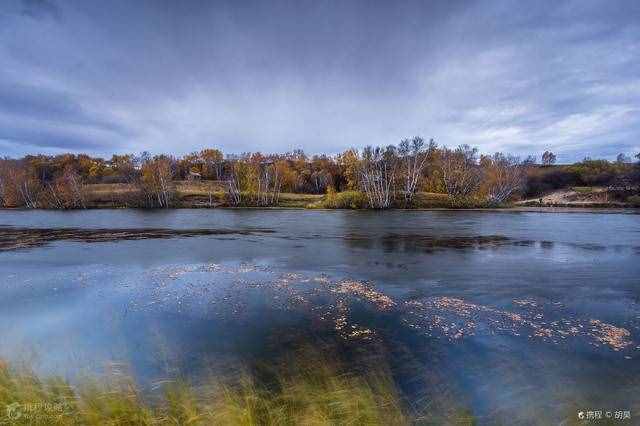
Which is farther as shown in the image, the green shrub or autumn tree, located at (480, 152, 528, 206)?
autumn tree, located at (480, 152, 528, 206)

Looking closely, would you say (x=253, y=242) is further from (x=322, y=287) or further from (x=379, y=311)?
(x=379, y=311)

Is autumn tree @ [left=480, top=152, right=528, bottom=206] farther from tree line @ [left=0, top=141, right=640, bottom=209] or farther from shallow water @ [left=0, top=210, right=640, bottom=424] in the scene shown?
shallow water @ [left=0, top=210, right=640, bottom=424]

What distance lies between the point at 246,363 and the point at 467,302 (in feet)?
27.9

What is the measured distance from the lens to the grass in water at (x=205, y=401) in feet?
17.4

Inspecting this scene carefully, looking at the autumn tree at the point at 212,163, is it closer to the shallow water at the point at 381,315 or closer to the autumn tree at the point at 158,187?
the autumn tree at the point at 158,187

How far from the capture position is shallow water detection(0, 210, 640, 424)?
7.84m

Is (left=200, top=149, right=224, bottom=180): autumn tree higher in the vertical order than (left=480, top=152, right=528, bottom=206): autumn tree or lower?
higher

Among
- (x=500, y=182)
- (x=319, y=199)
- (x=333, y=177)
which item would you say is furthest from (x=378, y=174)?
(x=333, y=177)

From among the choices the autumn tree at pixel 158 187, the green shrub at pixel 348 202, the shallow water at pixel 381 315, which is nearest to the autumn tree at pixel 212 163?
the autumn tree at pixel 158 187

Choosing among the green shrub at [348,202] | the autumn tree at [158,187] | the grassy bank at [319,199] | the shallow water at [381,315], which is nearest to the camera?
the shallow water at [381,315]

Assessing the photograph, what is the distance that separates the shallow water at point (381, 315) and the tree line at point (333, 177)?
57.2m

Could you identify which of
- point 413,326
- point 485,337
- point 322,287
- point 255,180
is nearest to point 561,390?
point 485,337

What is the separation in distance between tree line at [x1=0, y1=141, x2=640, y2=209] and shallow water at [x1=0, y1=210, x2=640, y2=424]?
57.2m

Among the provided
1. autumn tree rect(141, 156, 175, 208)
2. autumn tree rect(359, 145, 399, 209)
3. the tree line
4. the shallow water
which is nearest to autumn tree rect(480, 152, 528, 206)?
the tree line
